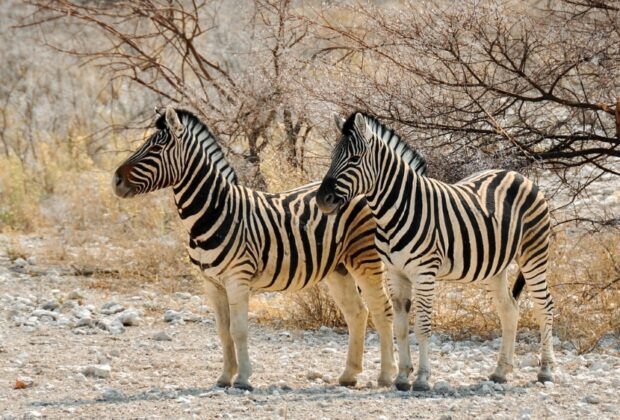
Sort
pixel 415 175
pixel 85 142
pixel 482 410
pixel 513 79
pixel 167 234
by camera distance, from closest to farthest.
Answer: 1. pixel 482 410
2. pixel 415 175
3. pixel 513 79
4. pixel 167 234
5. pixel 85 142

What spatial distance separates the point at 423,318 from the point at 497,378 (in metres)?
0.86

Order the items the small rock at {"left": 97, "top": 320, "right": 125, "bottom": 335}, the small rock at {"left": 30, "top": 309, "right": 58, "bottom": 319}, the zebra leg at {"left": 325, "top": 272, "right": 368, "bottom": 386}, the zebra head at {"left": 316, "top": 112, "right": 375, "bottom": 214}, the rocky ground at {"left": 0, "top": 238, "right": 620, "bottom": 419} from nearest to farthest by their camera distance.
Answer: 1. the rocky ground at {"left": 0, "top": 238, "right": 620, "bottom": 419}
2. the zebra head at {"left": 316, "top": 112, "right": 375, "bottom": 214}
3. the zebra leg at {"left": 325, "top": 272, "right": 368, "bottom": 386}
4. the small rock at {"left": 97, "top": 320, "right": 125, "bottom": 335}
5. the small rock at {"left": 30, "top": 309, "right": 58, "bottom": 319}

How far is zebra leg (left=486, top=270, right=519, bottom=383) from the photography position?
7914mm

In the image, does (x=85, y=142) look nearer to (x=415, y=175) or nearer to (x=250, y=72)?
(x=250, y=72)

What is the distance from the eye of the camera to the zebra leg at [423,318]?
7402 millimetres

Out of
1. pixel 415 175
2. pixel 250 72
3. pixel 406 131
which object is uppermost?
pixel 250 72

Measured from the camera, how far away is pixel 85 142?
18531mm

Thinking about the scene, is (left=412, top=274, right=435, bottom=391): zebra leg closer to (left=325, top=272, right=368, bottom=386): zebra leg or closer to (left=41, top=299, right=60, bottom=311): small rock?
(left=325, top=272, right=368, bottom=386): zebra leg

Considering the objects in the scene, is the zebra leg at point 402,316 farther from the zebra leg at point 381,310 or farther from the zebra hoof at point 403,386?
the zebra leg at point 381,310

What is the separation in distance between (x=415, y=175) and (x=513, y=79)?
2.28 m

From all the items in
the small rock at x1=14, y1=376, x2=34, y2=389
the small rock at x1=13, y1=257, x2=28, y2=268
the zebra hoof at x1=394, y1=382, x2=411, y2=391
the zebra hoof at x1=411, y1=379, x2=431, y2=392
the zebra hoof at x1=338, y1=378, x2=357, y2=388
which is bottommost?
the small rock at x1=14, y1=376, x2=34, y2=389

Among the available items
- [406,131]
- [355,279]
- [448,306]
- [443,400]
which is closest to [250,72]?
[406,131]

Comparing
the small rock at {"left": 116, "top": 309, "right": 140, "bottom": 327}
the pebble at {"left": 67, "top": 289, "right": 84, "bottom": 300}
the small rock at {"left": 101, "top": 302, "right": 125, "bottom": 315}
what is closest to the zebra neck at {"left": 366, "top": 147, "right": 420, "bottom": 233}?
the small rock at {"left": 116, "top": 309, "right": 140, "bottom": 327}

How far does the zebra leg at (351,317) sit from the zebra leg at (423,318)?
0.72 m
